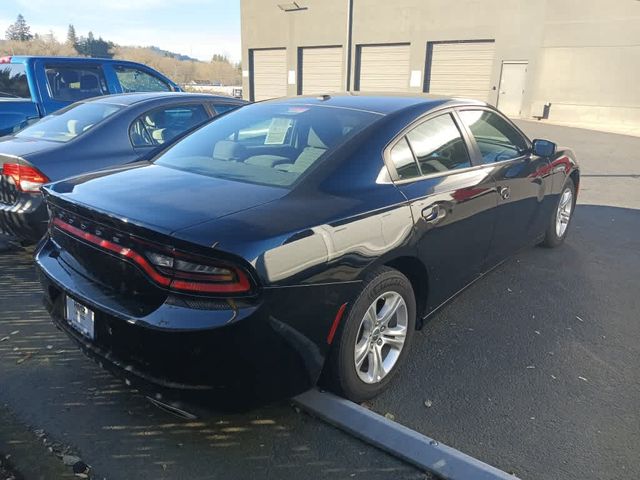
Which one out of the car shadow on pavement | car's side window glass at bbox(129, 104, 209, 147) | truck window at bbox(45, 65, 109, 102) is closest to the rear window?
truck window at bbox(45, 65, 109, 102)

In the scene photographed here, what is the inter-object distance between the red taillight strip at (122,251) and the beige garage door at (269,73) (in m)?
29.1

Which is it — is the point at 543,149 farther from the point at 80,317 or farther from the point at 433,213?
the point at 80,317

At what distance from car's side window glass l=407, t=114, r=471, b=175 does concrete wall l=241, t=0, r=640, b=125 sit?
1993 centimetres

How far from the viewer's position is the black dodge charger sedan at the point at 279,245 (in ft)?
6.55

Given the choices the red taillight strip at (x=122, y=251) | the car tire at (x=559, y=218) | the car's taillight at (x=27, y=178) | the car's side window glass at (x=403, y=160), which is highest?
the car's side window glass at (x=403, y=160)

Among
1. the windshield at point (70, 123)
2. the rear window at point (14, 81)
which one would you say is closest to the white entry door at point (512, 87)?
the rear window at point (14, 81)

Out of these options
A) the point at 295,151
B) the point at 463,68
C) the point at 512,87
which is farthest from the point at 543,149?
the point at 463,68

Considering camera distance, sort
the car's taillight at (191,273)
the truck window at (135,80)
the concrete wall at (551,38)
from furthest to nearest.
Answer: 1. the concrete wall at (551,38)
2. the truck window at (135,80)
3. the car's taillight at (191,273)

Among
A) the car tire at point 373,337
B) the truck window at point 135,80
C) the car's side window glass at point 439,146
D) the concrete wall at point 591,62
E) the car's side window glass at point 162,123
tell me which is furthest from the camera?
the concrete wall at point 591,62

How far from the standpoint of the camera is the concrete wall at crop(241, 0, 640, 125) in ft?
63.5

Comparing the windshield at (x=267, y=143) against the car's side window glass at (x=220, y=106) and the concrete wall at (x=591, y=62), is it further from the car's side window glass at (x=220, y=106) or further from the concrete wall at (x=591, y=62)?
the concrete wall at (x=591, y=62)

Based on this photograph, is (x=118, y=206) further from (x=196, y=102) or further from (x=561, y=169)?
(x=561, y=169)

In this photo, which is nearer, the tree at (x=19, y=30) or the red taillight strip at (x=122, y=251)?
the red taillight strip at (x=122, y=251)

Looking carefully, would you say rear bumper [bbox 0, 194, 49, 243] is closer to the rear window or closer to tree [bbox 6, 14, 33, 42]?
the rear window
